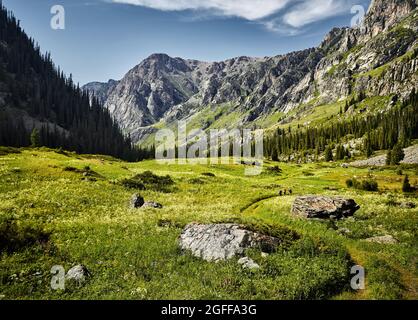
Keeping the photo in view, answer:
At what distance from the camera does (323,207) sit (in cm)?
3447

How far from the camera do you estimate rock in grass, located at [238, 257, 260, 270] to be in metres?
21.0

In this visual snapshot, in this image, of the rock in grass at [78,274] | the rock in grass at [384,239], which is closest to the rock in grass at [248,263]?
the rock in grass at [78,274]

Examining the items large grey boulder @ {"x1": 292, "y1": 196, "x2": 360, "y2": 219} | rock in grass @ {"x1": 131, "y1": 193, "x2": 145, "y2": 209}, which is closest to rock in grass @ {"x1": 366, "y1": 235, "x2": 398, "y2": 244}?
large grey boulder @ {"x1": 292, "y1": 196, "x2": 360, "y2": 219}

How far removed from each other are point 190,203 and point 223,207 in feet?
16.9

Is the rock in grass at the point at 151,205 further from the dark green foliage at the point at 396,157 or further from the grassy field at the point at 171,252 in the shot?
the dark green foliage at the point at 396,157

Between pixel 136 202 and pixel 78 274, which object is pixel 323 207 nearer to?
pixel 136 202

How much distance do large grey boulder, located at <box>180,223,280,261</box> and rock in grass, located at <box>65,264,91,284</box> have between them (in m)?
7.21

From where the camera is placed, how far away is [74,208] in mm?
35188

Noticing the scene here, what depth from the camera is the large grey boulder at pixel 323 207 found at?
33.9 meters

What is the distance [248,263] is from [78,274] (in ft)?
34.3

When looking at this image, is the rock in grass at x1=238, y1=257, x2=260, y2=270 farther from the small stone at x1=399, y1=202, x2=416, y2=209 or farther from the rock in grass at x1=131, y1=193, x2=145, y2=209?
the small stone at x1=399, y1=202, x2=416, y2=209

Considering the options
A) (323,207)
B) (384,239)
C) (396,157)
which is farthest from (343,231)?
(396,157)

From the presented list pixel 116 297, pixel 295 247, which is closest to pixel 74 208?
pixel 116 297

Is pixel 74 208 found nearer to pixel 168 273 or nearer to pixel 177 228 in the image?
pixel 177 228
